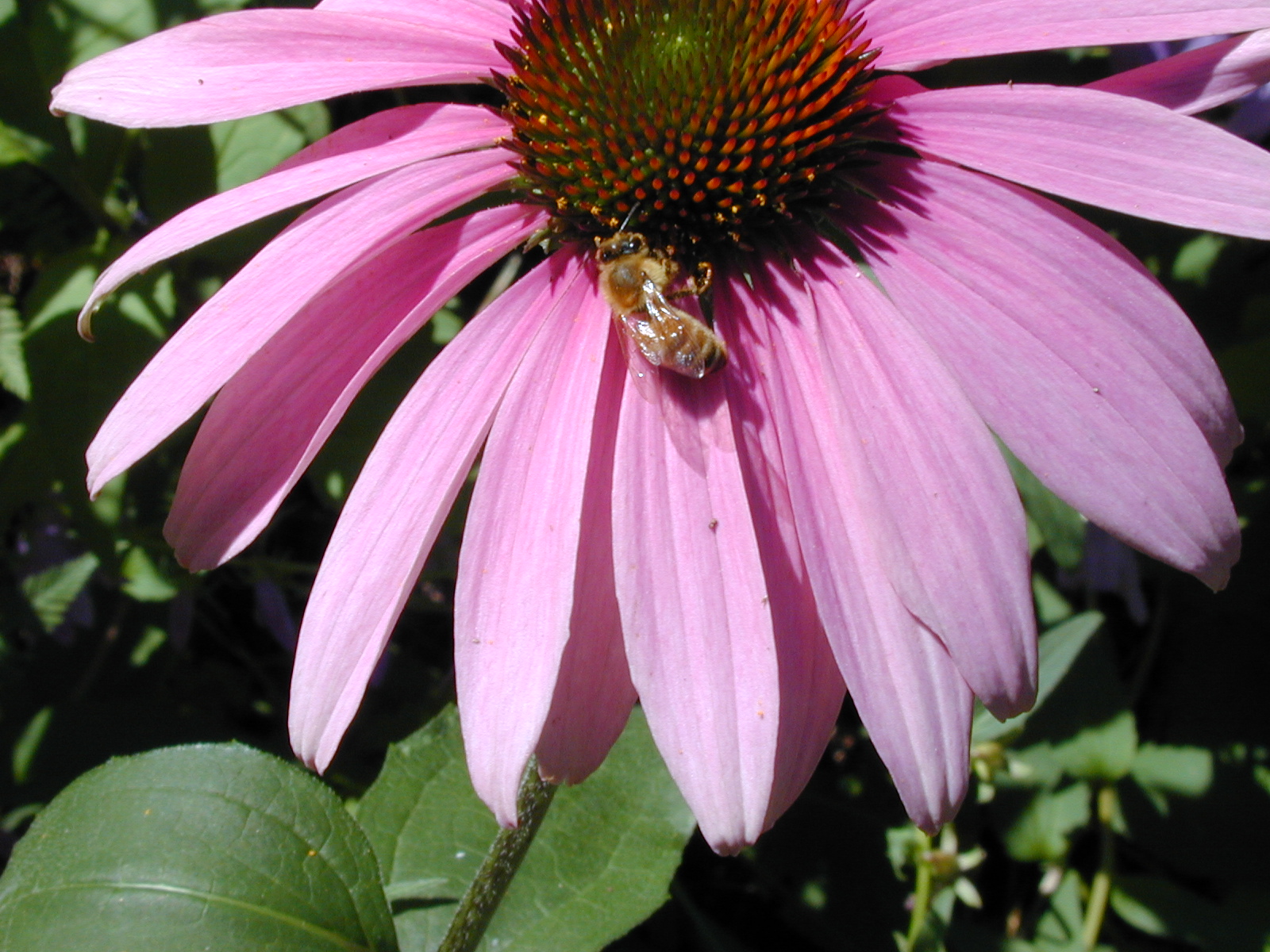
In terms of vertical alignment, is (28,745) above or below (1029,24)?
below

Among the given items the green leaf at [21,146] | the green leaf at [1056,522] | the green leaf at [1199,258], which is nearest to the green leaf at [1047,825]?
the green leaf at [1056,522]

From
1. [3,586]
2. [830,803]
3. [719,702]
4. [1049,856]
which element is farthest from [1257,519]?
[3,586]

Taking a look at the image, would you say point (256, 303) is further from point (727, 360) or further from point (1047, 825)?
point (1047, 825)

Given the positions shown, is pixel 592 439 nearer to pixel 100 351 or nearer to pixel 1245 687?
pixel 100 351

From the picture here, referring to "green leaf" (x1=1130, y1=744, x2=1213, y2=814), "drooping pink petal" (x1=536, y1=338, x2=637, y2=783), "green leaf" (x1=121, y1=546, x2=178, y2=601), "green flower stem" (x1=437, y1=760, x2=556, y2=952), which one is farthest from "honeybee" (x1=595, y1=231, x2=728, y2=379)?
"green leaf" (x1=1130, y1=744, x2=1213, y2=814)

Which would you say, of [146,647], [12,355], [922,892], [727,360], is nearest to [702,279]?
[727,360]

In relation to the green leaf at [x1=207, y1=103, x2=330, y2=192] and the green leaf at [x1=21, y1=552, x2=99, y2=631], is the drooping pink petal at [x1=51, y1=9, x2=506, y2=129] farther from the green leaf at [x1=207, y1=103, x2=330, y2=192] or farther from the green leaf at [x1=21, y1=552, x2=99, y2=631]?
the green leaf at [x1=21, y1=552, x2=99, y2=631]
